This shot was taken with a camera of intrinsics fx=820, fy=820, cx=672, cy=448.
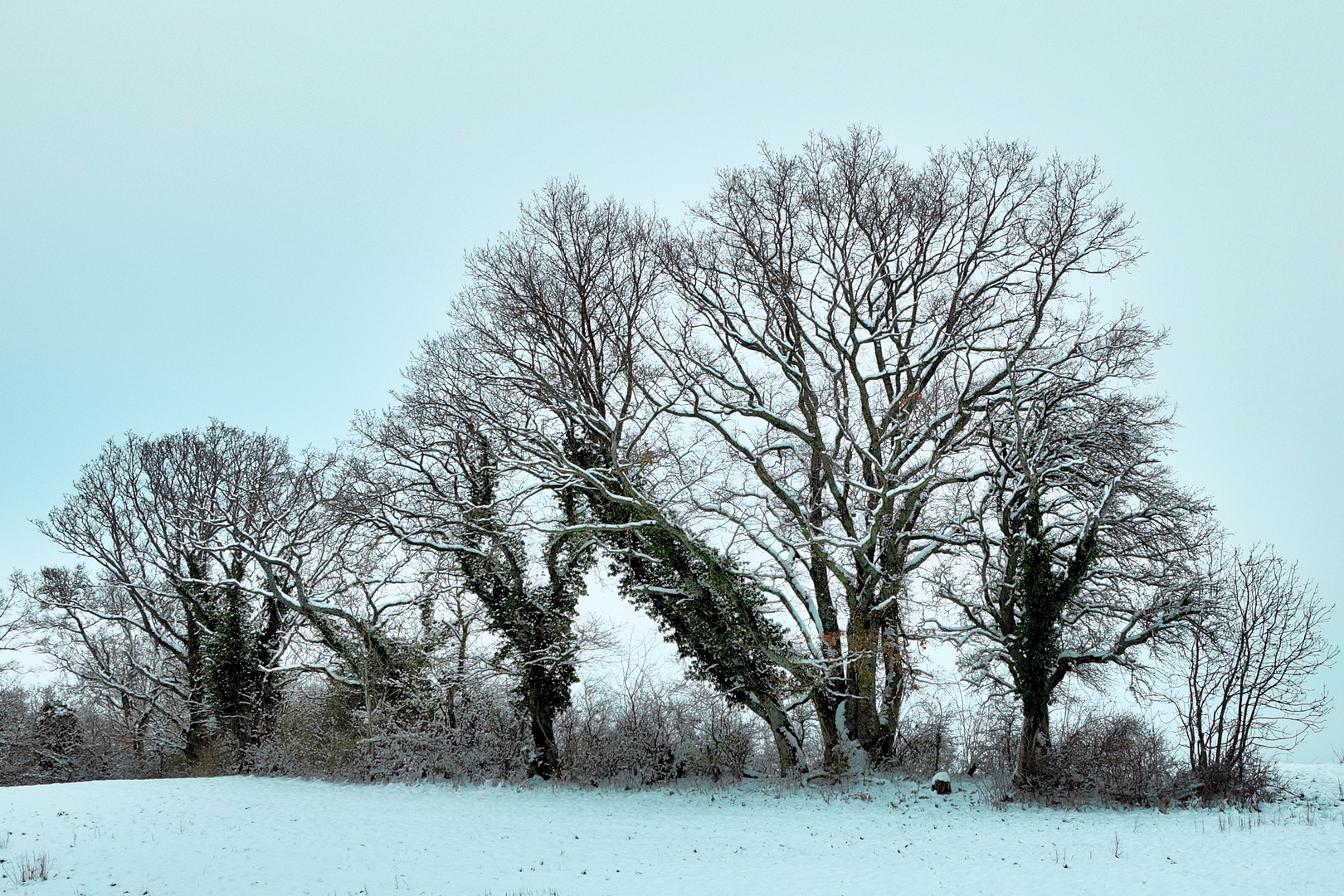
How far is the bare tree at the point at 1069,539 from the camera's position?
14.2 meters

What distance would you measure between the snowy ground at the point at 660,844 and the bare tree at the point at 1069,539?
2.59m

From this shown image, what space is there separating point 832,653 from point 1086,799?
4.64 m

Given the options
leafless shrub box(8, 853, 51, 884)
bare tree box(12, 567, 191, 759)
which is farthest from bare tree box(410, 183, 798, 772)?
bare tree box(12, 567, 191, 759)

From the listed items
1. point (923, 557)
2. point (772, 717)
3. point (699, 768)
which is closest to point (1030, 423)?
point (923, 557)

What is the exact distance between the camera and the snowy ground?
27.5 feet

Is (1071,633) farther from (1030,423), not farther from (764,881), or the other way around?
(764,881)

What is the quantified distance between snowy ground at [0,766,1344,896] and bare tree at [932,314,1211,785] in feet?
8.49

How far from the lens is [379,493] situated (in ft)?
58.6

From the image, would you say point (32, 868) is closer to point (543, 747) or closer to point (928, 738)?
point (543, 747)

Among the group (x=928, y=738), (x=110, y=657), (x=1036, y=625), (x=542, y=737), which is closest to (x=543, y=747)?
(x=542, y=737)

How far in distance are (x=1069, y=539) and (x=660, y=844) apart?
30.5ft

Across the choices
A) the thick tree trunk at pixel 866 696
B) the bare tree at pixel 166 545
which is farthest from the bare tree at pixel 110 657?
the thick tree trunk at pixel 866 696

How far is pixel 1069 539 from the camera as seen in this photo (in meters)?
15.1

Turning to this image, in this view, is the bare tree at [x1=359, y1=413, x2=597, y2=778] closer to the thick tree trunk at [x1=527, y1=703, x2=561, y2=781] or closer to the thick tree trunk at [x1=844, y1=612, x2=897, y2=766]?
the thick tree trunk at [x1=527, y1=703, x2=561, y2=781]
